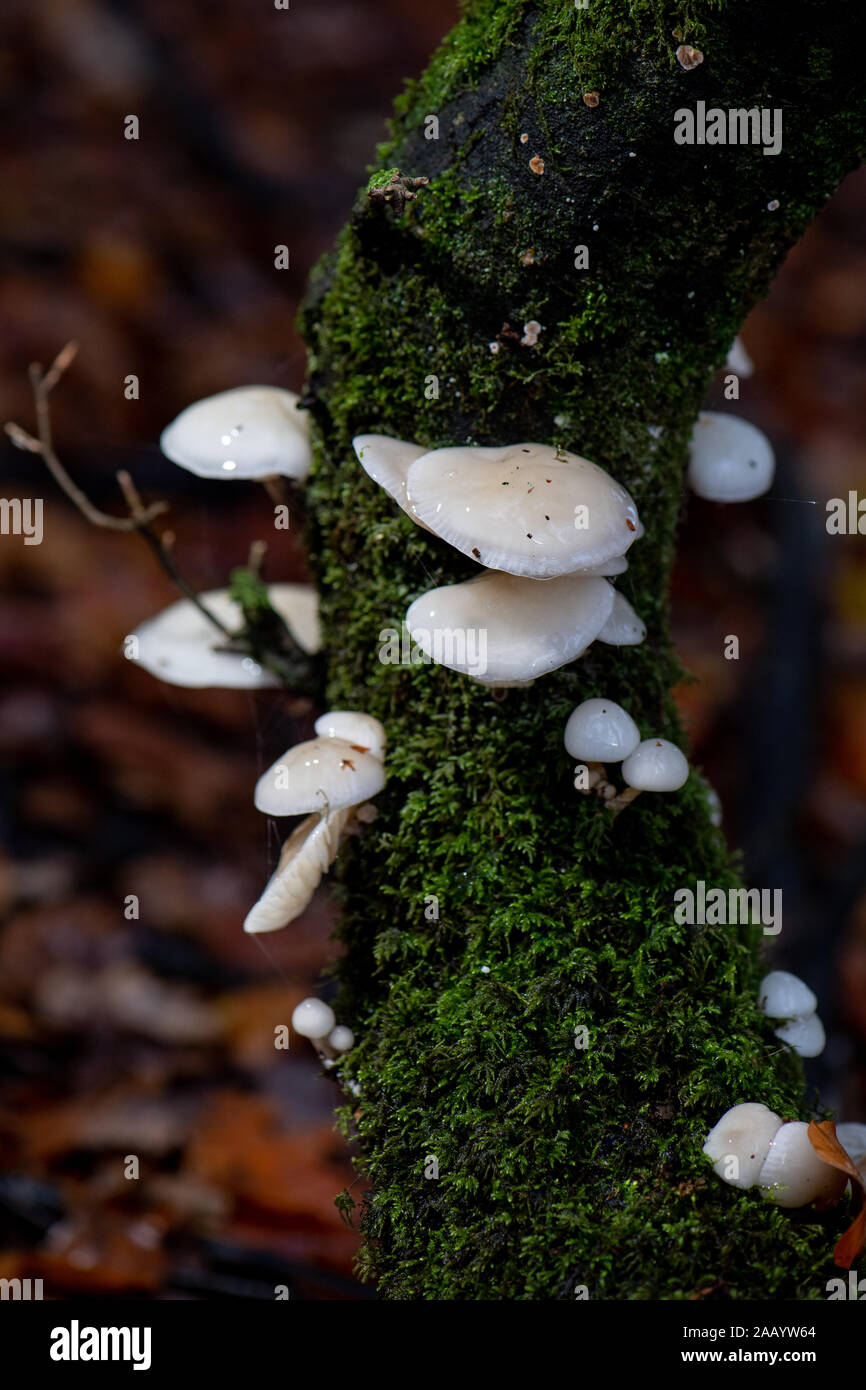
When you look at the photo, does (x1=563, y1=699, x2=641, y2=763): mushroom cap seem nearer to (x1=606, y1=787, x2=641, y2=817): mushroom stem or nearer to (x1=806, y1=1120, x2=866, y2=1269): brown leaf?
(x1=606, y1=787, x2=641, y2=817): mushroom stem

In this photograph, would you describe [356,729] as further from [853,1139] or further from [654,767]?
[853,1139]

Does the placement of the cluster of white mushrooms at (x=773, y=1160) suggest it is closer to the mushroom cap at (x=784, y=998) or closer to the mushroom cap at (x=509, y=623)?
the mushroom cap at (x=784, y=998)

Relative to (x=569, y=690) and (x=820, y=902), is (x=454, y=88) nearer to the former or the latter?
(x=569, y=690)

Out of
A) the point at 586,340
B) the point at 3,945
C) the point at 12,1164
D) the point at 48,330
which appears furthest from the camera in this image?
the point at 48,330

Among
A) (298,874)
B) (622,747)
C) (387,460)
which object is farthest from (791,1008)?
(387,460)

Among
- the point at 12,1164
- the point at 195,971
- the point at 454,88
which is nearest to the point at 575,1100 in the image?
the point at 454,88

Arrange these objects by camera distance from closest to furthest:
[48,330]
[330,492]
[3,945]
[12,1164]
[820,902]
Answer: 1. [330,492]
2. [12,1164]
3. [3,945]
4. [820,902]
5. [48,330]

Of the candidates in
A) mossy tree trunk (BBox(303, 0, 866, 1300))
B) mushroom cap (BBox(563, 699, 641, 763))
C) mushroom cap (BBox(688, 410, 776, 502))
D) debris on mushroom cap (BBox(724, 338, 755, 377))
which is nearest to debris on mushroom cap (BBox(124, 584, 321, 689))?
mossy tree trunk (BBox(303, 0, 866, 1300))
